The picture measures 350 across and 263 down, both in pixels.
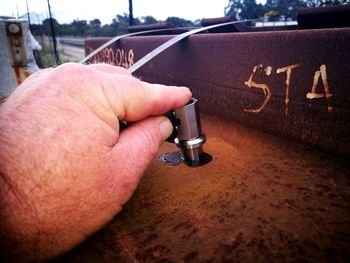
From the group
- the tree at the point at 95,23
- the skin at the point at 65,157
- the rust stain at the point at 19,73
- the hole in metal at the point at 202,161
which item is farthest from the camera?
the tree at the point at 95,23

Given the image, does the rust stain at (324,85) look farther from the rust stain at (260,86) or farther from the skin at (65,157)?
the skin at (65,157)

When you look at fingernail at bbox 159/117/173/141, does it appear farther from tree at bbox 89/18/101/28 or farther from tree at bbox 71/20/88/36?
tree at bbox 89/18/101/28

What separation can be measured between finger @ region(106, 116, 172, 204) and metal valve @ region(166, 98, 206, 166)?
108 mm

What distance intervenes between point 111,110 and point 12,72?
300 centimetres

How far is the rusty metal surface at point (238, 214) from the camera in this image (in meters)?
0.75

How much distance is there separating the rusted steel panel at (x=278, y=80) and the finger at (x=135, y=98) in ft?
2.03

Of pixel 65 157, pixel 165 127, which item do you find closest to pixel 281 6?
pixel 165 127

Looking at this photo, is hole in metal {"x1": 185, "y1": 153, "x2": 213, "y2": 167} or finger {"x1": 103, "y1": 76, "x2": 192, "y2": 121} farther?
hole in metal {"x1": 185, "y1": 153, "x2": 213, "y2": 167}

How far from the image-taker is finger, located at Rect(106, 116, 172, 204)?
84 cm

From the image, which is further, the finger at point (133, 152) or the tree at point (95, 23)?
the tree at point (95, 23)

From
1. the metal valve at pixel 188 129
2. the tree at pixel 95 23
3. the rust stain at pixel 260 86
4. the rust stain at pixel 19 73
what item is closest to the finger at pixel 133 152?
the metal valve at pixel 188 129

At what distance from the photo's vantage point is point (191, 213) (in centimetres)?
91

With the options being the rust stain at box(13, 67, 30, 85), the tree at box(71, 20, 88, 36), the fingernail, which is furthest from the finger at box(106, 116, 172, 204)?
the tree at box(71, 20, 88, 36)

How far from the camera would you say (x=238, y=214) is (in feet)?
2.91
